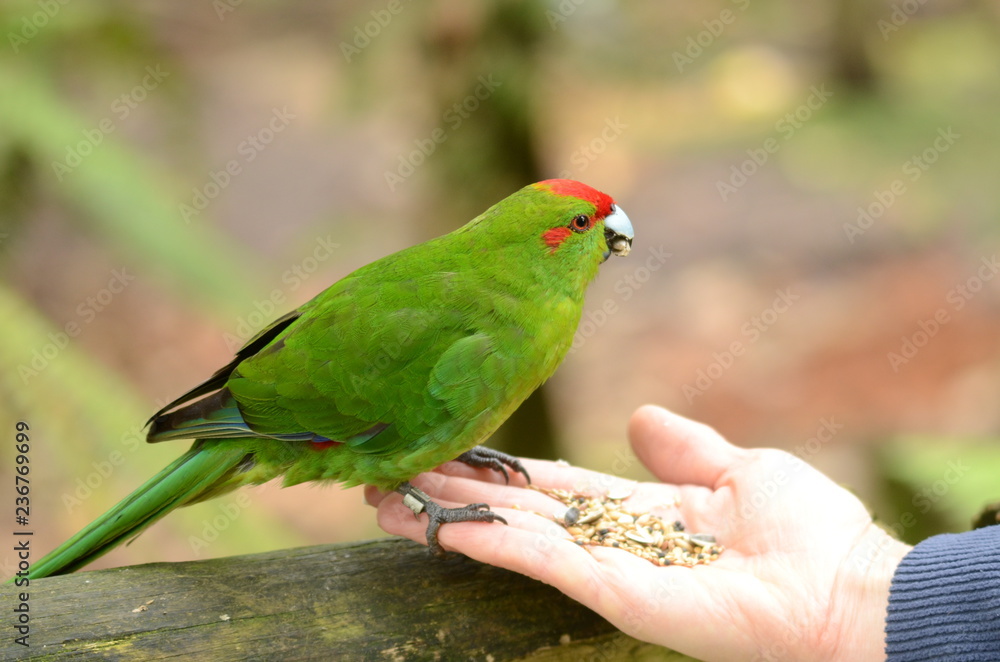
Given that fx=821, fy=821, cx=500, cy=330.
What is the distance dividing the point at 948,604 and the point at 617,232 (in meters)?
1.56

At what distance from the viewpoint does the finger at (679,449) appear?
3090 mm

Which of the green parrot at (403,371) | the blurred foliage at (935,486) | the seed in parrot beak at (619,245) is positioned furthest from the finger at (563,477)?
the blurred foliage at (935,486)

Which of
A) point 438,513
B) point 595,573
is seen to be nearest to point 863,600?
point 595,573

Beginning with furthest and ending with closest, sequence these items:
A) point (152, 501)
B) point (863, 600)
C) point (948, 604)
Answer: point (152, 501)
point (863, 600)
point (948, 604)

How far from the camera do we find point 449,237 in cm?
307

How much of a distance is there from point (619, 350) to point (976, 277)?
3.12m

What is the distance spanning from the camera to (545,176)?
4887mm

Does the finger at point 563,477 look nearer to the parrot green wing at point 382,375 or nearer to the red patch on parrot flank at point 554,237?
the parrot green wing at point 382,375

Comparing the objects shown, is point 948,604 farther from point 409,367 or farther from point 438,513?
point 409,367

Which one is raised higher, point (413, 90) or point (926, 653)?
point (413, 90)

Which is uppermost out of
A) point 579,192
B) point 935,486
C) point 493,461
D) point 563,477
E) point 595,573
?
point 579,192

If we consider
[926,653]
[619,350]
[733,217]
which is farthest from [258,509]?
[733,217]

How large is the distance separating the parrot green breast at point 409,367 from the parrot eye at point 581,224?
0.16m

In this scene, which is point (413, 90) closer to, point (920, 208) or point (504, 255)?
point (504, 255)
